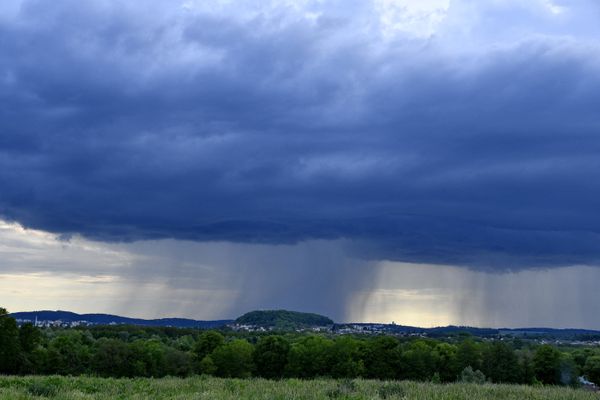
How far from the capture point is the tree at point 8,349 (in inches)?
3541

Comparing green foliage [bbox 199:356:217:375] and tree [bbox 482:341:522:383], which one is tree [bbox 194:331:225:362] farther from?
tree [bbox 482:341:522:383]

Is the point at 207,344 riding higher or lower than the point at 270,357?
higher

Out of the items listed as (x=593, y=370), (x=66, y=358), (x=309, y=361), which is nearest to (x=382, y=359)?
(x=309, y=361)

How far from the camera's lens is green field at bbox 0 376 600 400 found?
22.8 meters

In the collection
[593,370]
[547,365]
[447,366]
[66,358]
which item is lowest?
[66,358]

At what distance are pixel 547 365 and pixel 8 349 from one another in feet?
261

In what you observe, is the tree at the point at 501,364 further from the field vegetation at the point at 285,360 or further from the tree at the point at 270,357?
the tree at the point at 270,357

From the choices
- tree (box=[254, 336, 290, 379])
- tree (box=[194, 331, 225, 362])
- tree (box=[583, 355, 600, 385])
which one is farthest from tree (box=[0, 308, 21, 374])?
tree (box=[583, 355, 600, 385])

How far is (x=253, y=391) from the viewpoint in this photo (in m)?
24.7

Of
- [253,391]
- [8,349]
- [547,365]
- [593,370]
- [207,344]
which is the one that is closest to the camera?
[253,391]

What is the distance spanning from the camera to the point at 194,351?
11362cm

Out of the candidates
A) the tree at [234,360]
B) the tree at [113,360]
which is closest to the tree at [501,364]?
the tree at [234,360]

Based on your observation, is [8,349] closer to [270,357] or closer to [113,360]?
[113,360]

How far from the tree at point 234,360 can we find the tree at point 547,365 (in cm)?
4468
